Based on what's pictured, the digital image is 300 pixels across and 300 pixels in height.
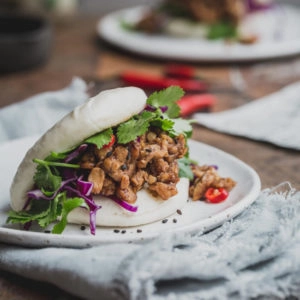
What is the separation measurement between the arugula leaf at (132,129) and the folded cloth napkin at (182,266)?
41 cm

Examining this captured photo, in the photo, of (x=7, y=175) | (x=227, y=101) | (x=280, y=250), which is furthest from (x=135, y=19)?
(x=280, y=250)

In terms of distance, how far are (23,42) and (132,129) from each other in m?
2.78

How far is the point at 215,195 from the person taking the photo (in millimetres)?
2721

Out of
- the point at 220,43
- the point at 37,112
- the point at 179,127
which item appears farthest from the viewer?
the point at 220,43

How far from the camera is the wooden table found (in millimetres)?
3545

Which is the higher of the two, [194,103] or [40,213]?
[40,213]

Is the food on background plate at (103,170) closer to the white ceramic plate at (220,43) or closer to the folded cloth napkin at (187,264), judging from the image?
the folded cloth napkin at (187,264)

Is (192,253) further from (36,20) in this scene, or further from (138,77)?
(36,20)

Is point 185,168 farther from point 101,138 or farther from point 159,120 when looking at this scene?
point 101,138

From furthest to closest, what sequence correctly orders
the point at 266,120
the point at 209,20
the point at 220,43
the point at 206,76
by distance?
1. the point at 209,20
2. the point at 220,43
3. the point at 206,76
4. the point at 266,120

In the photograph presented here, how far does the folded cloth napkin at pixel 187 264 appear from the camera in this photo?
2.05 metres

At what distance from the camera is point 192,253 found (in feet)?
7.11

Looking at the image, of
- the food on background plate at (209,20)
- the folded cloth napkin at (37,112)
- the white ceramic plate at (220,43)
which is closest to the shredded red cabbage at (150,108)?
the folded cloth napkin at (37,112)

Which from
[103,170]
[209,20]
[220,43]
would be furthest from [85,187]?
[209,20]
